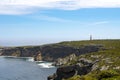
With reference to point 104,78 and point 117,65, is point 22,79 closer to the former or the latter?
point 117,65

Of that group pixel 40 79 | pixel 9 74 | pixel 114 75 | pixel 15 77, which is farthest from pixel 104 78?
pixel 9 74

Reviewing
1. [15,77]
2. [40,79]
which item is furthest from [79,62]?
[15,77]

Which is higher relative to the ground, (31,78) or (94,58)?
(94,58)

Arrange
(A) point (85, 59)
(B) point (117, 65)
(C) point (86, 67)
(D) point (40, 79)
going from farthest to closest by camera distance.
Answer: (D) point (40, 79)
(A) point (85, 59)
(C) point (86, 67)
(B) point (117, 65)

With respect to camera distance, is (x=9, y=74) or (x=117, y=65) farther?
(x=9, y=74)

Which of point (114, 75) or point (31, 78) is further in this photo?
point (31, 78)

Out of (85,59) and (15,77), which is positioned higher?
(85,59)

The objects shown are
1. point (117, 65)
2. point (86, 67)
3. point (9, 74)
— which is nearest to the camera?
point (117, 65)

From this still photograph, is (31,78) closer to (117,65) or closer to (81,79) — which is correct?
(117,65)

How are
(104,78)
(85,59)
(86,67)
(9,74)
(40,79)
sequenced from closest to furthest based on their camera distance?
(104,78) < (86,67) < (85,59) < (40,79) < (9,74)
